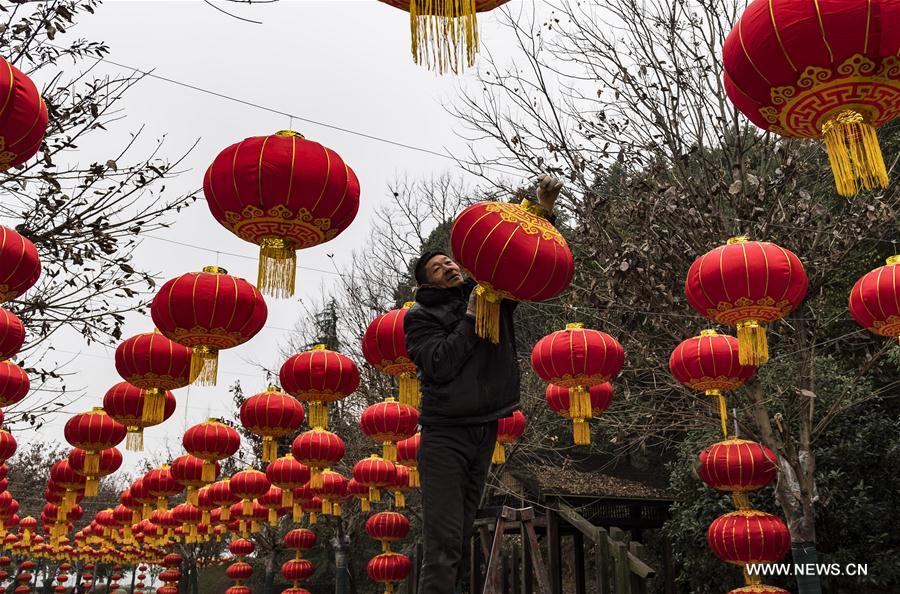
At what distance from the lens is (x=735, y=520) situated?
7.54 m

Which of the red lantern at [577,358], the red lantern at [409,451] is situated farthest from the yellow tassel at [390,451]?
the red lantern at [577,358]

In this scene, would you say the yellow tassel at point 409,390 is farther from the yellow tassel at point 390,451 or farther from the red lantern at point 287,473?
the red lantern at point 287,473

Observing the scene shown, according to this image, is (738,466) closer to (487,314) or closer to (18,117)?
(487,314)

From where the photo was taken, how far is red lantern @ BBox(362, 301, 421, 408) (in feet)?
21.5

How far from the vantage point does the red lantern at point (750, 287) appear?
202 inches

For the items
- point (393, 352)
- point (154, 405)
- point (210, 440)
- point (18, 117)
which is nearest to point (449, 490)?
point (18, 117)

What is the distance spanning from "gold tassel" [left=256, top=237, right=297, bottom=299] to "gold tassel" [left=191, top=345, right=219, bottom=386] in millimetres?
1800

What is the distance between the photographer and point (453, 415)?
272 centimetres

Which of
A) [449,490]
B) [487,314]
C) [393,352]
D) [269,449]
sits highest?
[393,352]

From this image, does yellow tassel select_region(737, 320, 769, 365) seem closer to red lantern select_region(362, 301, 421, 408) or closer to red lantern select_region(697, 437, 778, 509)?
red lantern select_region(697, 437, 778, 509)

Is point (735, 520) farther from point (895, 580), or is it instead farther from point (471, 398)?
point (471, 398)

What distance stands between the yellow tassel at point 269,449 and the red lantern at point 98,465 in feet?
Answer: 8.54

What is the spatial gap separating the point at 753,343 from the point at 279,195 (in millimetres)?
3591

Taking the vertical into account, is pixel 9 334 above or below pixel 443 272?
above
